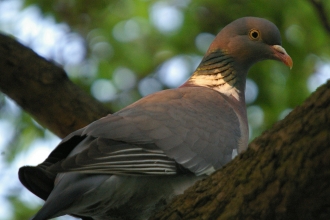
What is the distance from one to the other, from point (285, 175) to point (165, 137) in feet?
4.05

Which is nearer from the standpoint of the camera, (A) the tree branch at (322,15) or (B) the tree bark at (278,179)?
(B) the tree bark at (278,179)

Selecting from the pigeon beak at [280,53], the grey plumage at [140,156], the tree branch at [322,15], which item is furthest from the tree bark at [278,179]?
the pigeon beak at [280,53]

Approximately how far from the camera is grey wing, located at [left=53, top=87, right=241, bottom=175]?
3.10 m

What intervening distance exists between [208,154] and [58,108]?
51.1 inches

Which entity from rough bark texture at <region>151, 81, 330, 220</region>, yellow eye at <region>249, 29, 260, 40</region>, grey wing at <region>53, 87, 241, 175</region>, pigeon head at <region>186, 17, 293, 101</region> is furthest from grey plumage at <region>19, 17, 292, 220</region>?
yellow eye at <region>249, 29, 260, 40</region>

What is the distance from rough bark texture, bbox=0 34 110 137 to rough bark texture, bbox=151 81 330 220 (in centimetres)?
187

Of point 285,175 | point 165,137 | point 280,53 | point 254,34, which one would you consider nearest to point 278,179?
point 285,175

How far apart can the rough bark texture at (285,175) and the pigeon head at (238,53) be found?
2.13 m

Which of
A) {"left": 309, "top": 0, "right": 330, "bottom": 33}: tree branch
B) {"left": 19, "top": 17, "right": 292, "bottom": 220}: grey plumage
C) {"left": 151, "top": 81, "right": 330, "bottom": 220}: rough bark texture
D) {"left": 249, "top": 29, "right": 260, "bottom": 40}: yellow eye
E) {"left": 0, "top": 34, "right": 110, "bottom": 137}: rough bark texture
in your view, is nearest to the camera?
{"left": 151, "top": 81, "right": 330, "bottom": 220}: rough bark texture

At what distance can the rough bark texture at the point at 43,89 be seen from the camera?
4.35 m

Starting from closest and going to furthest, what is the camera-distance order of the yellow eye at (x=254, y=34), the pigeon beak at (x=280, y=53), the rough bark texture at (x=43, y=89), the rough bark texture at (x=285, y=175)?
the rough bark texture at (x=285, y=175), the rough bark texture at (x=43, y=89), the pigeon beak at (x=280, y=53), the yellow eye at (x=254, y=34)

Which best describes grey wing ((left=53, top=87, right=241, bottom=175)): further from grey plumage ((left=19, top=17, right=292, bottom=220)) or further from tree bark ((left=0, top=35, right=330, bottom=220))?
tree bark ((left=0, top=35, right=330, bottom=220))

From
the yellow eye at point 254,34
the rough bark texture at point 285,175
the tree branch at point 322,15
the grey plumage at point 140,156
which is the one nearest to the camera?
the rough bark texture at point 285,175

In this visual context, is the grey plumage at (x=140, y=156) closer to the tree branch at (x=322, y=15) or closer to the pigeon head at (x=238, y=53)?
the pigeon head at (x=238, y=53)
